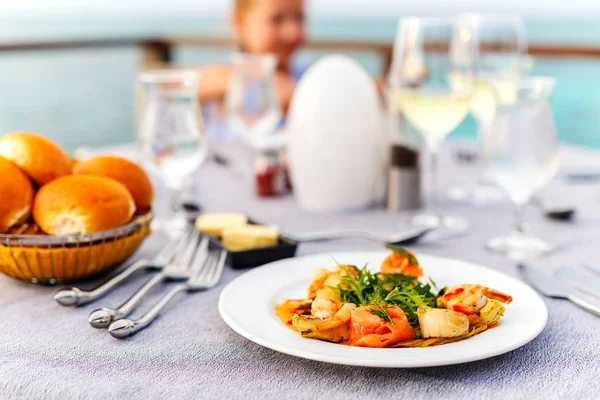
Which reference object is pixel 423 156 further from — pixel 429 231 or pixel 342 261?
pixel 342 261

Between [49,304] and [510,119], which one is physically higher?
[510,119]

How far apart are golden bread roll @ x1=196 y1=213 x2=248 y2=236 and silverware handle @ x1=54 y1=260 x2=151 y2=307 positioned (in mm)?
156

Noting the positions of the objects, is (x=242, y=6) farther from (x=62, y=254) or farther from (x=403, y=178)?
(x=62, y=254)

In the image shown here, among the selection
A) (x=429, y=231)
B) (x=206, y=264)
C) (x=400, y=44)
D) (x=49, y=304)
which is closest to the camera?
(x=49, y=304)

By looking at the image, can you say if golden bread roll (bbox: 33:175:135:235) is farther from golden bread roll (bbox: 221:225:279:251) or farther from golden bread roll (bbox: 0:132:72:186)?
golden bread roll (bbox: 221:225:279:251)

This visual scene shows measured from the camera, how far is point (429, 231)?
1060mm

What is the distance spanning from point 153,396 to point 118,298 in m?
0.26

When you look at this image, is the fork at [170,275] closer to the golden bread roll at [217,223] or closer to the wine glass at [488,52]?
the golden bread roll at [217,223]

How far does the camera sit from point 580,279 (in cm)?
85

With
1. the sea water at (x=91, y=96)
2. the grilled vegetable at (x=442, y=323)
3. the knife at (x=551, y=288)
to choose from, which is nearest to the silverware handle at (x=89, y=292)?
the grilled vegetable at (x=442, y=323)

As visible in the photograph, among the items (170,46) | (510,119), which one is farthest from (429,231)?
(170,46)

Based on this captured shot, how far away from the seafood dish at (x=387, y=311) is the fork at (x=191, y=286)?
138mm

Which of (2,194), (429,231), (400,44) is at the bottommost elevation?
(429,231)

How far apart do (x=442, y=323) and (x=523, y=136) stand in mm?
422
